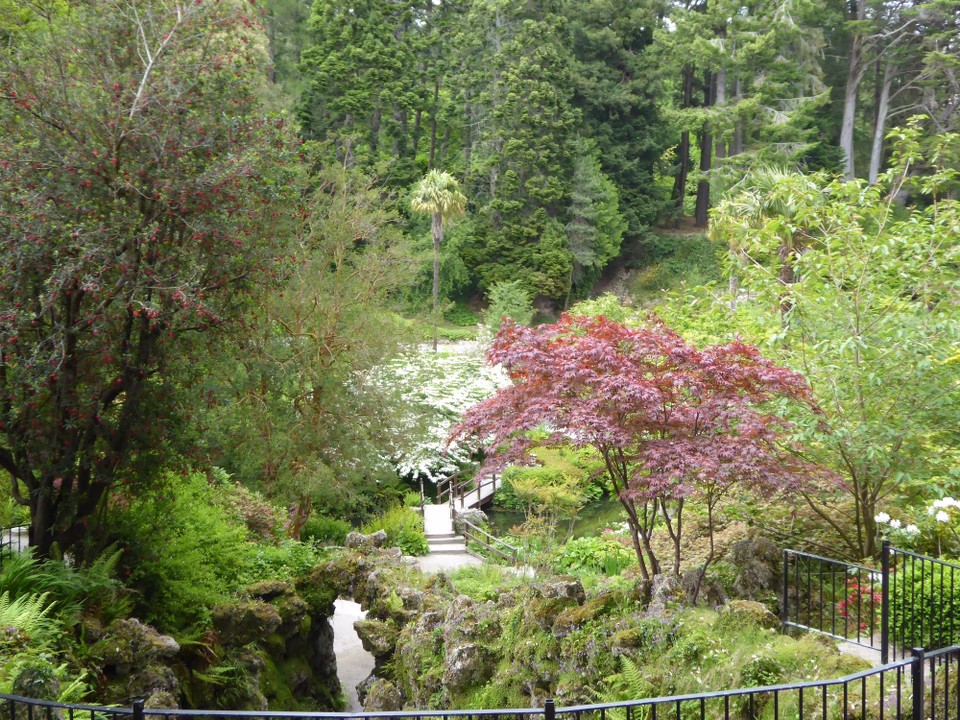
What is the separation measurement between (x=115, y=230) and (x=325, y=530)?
34.8ft

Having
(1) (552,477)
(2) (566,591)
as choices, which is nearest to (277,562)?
(2) (566,591)

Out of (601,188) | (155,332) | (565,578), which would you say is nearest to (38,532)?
(155,332)

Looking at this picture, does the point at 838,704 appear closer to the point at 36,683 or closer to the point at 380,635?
the point at 36,683

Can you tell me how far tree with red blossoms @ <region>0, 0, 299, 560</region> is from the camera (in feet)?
24.9

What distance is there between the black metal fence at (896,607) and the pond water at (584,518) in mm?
9591

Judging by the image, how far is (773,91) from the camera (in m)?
35.1

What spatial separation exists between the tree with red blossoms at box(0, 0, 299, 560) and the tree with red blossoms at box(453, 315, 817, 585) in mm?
2891

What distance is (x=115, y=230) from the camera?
7746mm

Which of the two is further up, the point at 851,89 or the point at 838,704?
the point at 851,89

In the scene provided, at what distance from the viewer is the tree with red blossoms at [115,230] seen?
760cm

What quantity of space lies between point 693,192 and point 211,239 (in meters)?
43.3

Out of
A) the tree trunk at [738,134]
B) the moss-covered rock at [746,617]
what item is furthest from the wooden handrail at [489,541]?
the tree trunk at [738,134]

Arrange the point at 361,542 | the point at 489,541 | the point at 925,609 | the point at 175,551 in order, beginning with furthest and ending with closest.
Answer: the point at 489,541, the point at 361,542, the point at 175,551, the point at 925,609

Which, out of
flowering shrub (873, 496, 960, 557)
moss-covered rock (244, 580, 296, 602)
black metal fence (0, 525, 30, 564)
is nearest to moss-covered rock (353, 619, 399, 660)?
moss-covered rock (244, 580, 296, 602)
